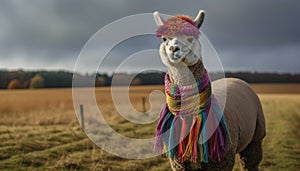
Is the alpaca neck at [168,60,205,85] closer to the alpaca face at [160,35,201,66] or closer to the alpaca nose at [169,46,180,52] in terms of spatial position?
the alpaca face at [160,35,201,66]

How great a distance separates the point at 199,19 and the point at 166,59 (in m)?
0.65

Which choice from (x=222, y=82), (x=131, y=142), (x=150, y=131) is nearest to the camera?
(x=222, y=82)

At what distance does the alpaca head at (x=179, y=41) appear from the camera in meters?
3.96

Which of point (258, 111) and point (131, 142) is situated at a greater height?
point (258, 111)

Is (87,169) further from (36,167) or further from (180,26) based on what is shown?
(180,26)

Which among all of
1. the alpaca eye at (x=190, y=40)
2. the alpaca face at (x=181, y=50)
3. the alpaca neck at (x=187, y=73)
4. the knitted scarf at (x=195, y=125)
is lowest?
the knitted scarf at (x=195, y=125)

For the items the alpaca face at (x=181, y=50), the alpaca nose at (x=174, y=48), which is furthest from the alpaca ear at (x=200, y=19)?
the alpaca nose at (x=174, y=48)

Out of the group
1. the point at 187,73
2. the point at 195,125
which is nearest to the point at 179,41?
the point at 187,73

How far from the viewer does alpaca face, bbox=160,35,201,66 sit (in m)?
3.94

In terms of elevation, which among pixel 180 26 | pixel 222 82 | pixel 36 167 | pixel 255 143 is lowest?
pixel 36 167

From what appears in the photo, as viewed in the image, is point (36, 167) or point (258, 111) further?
point (36, 167)

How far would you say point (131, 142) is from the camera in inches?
397

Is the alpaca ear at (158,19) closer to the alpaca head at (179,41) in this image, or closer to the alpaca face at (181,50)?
the alpaca head at (179,41)

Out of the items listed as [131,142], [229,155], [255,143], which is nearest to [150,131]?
[131,142]
